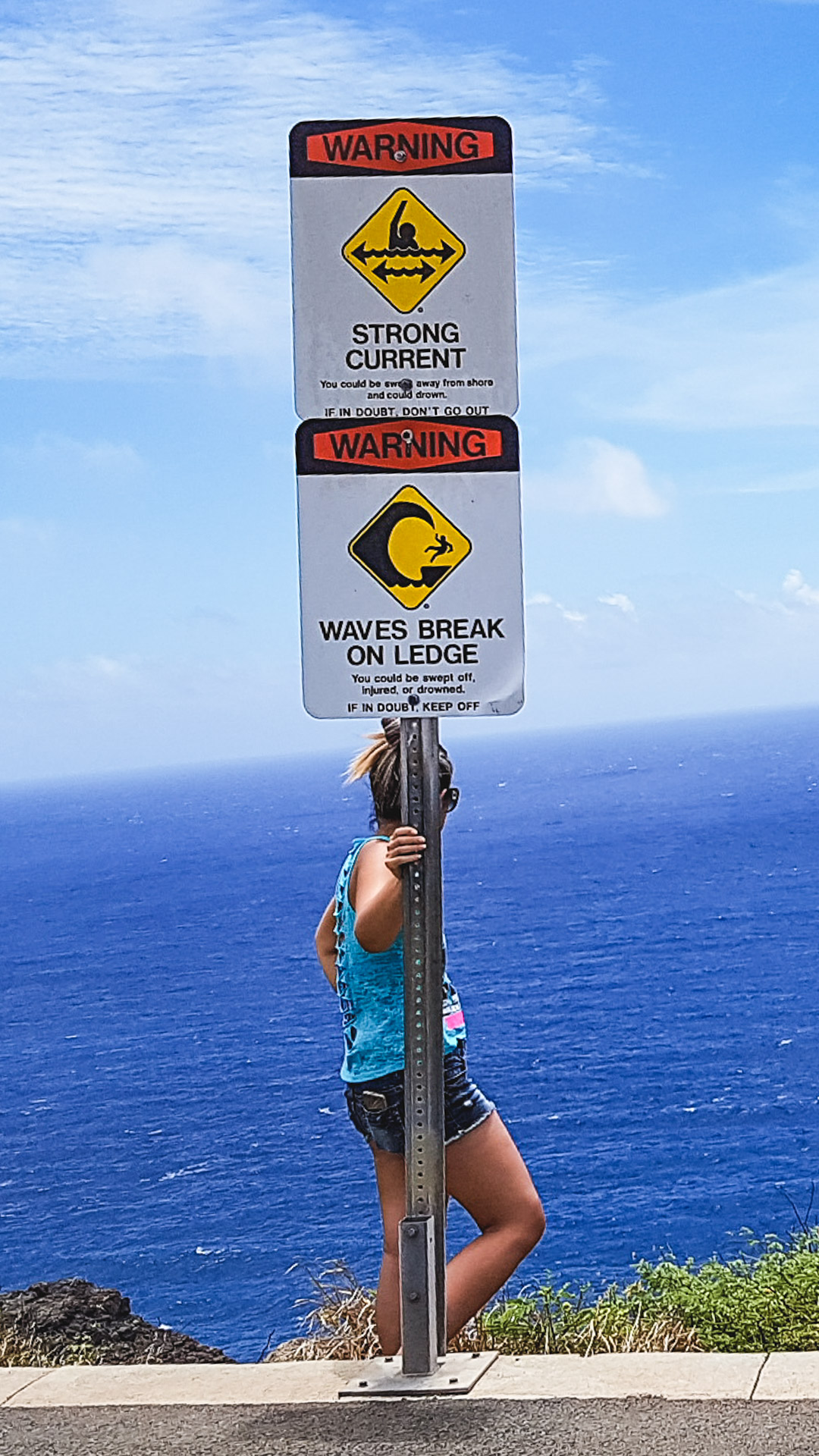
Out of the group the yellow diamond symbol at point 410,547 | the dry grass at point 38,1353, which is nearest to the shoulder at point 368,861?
the yellow diamond symbol at point 410,547

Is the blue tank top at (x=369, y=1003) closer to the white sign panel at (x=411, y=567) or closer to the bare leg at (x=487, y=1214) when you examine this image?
the bare leg at (x=487, y=1214)

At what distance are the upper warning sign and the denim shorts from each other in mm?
2212

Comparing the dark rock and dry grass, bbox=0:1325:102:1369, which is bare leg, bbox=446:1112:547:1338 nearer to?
dry grass, bbox=0:1325:102:1369

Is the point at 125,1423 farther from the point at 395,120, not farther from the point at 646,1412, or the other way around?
the point at 395,120

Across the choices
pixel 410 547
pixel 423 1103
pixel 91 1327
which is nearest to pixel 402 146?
pixel 410 547

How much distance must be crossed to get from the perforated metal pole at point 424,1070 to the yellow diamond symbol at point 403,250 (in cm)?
112

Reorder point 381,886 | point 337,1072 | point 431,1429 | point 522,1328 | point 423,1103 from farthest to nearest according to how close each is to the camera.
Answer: point 337,1072, point 522,1328, point 381,886, point 423,1103, point 431,1429

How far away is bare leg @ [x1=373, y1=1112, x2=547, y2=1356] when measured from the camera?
4465 mm

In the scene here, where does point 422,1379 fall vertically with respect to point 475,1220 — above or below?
below

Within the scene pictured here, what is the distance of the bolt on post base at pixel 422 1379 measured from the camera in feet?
13.0

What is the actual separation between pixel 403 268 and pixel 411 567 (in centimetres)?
73

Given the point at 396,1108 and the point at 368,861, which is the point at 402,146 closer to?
the point at 368,861

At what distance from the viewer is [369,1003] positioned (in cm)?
459

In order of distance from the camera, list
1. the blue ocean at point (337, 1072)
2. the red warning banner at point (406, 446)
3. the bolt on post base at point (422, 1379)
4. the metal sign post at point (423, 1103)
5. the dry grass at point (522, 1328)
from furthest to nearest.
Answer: the blue ocean at point (337, 1072) → the dry grass at point (522, 1328) → the red warning banner at point (406, 446) → the metal sign post at point (423, 1103) → the bolt on post base at point (422, 1379)
